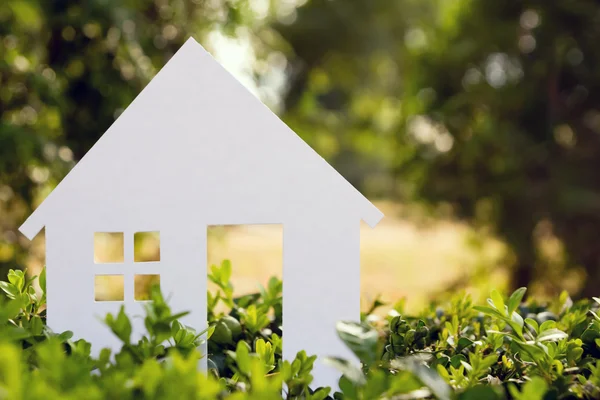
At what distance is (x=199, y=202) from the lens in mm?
1964

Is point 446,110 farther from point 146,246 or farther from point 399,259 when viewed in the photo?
point 399,259

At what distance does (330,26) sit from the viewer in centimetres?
1357

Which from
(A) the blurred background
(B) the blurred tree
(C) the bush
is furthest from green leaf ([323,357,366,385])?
(B) the blurred tree

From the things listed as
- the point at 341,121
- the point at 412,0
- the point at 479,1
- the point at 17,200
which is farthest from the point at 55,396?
the point at 412,0

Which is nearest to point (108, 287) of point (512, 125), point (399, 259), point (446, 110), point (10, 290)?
point (446, 110)

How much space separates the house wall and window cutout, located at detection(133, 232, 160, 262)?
4.63 metres

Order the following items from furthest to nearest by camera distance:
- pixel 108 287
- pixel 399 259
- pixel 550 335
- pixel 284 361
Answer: pixel 399 259 < pixel 108 287 < pixel 550 335 < pixel 284 361

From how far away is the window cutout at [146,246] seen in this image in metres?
6.53

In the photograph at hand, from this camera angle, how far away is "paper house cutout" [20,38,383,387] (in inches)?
75.9

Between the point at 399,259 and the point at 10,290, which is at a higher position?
the point at 10,290

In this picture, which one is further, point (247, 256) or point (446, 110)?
point (247, 256)

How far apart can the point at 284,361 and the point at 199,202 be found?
666 mm

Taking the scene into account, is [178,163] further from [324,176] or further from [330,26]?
[330,26]

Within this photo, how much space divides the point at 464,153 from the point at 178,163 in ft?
18.8
